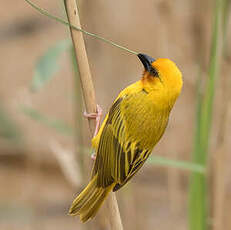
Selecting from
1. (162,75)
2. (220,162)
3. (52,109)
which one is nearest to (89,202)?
(162,75)

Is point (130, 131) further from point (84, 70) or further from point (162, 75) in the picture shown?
point (84, 70)

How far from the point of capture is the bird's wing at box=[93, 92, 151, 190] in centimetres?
164

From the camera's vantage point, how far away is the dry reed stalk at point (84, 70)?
132 centimetres

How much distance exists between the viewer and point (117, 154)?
1680 millimetres

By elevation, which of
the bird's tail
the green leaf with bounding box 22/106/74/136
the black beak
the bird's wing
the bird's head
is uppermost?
the black beak

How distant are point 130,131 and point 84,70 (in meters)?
0.42

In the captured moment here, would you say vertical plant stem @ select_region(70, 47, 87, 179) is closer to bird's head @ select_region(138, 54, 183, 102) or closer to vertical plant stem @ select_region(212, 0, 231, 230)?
bird's head @ select_region(138, 54, 183, 102)

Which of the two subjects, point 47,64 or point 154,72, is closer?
point 154,72

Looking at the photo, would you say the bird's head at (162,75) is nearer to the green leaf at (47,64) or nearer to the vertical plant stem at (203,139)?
the vertical plant stem at (203,139)

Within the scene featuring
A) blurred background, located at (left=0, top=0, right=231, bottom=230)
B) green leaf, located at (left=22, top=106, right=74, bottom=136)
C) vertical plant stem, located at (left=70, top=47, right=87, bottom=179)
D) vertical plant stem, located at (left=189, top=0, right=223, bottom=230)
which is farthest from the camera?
blurred background, located at (left=0, top=0, right=231, bottom=230)

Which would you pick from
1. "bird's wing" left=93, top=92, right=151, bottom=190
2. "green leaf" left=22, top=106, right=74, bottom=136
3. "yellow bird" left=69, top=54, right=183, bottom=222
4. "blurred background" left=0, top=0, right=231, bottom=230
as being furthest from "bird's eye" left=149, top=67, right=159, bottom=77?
"blurred background" left=0, top=0, right=231, bottom=230

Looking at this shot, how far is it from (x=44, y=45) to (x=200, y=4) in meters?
2.13

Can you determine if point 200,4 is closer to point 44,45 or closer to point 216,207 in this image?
point 216,207

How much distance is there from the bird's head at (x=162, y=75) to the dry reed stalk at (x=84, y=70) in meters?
0.26
